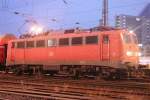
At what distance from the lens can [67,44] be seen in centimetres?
2798

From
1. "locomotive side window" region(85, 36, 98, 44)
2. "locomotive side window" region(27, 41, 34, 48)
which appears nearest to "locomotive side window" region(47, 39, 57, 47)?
"locomotive side window" region(27, 41, 34, 48)

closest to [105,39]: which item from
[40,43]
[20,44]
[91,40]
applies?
[91,40]

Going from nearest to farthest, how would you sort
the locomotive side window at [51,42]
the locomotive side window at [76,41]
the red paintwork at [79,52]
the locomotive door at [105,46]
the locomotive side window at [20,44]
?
1. the red paintwork at [79,52]
2. the locomotive door at [105,46]
3. the locomotive side window at [76,41]
4. the locomotive side window at [51,42]
5. the locomotive side window at [20,44]

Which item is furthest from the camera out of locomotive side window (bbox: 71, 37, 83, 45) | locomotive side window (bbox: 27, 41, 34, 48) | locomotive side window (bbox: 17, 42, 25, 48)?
locomotive side window (bbox: 17, 42, 25, 48)

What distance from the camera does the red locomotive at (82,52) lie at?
2502cm

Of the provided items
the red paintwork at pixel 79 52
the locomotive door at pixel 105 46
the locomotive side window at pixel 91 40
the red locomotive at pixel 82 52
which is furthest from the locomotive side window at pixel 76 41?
the locomotive door at pixel 105 46

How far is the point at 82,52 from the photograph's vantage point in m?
26.8

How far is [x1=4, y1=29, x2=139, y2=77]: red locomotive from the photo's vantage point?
25.0 metres

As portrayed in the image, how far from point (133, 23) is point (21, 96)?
111 metres

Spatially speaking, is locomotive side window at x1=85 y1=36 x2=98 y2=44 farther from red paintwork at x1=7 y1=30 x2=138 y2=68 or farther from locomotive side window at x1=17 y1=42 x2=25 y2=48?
locomotive side window at x1=17 y1=42 x2=25 y2=48

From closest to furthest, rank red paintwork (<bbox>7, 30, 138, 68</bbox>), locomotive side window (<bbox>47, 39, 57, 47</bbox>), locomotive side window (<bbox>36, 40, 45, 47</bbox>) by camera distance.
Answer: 1. red paintwork (<bbox>7, 30, 138, 68</bbox>)
2. locomotive side window (<bbox>47, 39, 57, 47</bbox>)
3. locomotive side window (<bbox>36, 40, 45, 47</bbox>)

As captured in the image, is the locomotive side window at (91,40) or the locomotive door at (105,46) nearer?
the locomotive door at (105,46)

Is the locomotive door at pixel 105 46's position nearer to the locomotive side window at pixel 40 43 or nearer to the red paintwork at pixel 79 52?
the red paintwork at pixel 79 52

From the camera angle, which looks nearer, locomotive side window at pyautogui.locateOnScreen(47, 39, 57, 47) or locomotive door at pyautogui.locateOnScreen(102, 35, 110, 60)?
locomotive door at pyautogui.locateOnScreen(102, 35, 110, 60)
